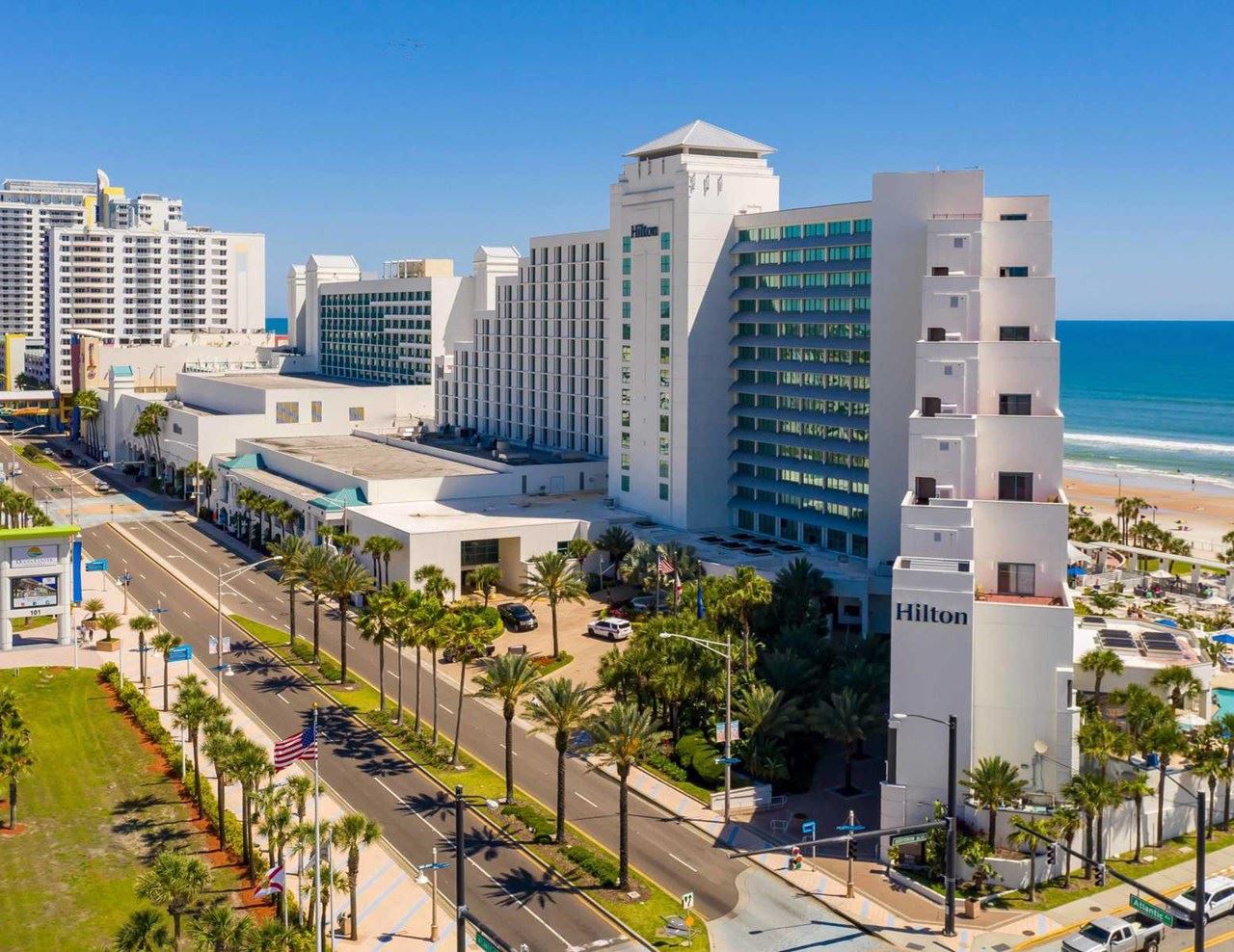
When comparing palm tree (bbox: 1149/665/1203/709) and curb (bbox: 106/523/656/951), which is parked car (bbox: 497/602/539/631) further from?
palm tree (bbox: 1149/665/1203/709)

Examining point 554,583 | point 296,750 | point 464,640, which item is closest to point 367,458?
point 554,583

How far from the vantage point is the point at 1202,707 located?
65.9m

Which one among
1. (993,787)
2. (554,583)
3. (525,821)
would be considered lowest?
(525,821)

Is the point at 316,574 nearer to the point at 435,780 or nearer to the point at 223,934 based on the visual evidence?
the point at 435,780

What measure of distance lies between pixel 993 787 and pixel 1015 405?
1195 inches

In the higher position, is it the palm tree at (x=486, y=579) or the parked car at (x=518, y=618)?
the palm tree at (x=486, y=579)

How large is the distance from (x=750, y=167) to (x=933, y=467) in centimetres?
4598

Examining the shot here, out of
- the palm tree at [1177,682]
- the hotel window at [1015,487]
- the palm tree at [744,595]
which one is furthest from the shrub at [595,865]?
the hotel window at [1015,487]

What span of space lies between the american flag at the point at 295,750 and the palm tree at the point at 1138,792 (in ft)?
113

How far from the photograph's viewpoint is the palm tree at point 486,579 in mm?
95438

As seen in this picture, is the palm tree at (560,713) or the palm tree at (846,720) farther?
the palm tree at (846,720)

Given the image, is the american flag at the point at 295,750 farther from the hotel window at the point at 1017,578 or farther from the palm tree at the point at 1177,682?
the palm tree at the point at 1177,682

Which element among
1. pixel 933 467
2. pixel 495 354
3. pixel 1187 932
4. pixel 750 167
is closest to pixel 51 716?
pixel 933 467

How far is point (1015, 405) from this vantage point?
78375 mm
